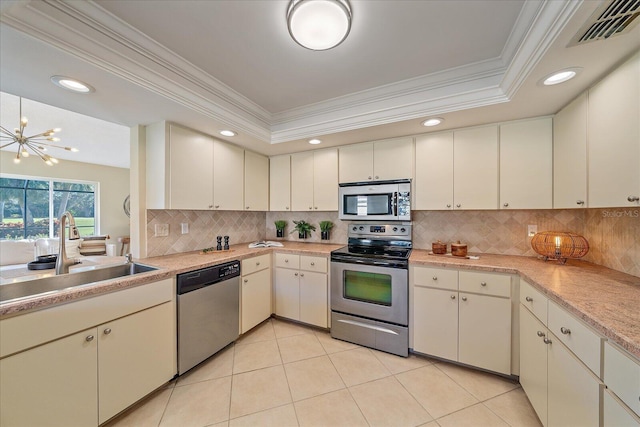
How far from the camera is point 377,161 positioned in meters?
2.67

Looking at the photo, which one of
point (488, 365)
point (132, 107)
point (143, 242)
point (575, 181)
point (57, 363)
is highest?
point (132, 107)

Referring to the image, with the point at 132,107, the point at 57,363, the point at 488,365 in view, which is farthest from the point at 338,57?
the point at 488,365

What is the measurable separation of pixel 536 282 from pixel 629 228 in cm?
81

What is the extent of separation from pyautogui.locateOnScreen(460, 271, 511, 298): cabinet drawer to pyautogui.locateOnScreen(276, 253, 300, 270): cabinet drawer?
1651 millimetres

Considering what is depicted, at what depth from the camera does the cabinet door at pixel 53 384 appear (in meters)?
1.10

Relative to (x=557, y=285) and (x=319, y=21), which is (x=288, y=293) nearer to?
(x=557, y=285)

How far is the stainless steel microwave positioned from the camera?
2.53m

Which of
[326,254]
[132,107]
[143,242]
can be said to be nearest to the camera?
[132,107]

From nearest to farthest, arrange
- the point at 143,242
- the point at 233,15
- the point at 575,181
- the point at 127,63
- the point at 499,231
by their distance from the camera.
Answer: the point at 233,15 < the point at 127,63 < the point at 575,181 < the point at 143,242 < the point at 499,231

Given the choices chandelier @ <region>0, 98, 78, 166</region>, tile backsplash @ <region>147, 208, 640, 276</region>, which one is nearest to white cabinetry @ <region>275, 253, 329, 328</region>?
tile backsplash @ <region>147, 208, 640, 276</region>

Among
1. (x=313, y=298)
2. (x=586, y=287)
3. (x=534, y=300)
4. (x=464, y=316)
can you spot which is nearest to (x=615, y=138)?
(x=586, y=287)

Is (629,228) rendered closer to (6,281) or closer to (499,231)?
(499,231)

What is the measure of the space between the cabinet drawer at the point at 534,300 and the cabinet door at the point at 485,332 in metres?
0.17

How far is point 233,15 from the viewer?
1376 mm
